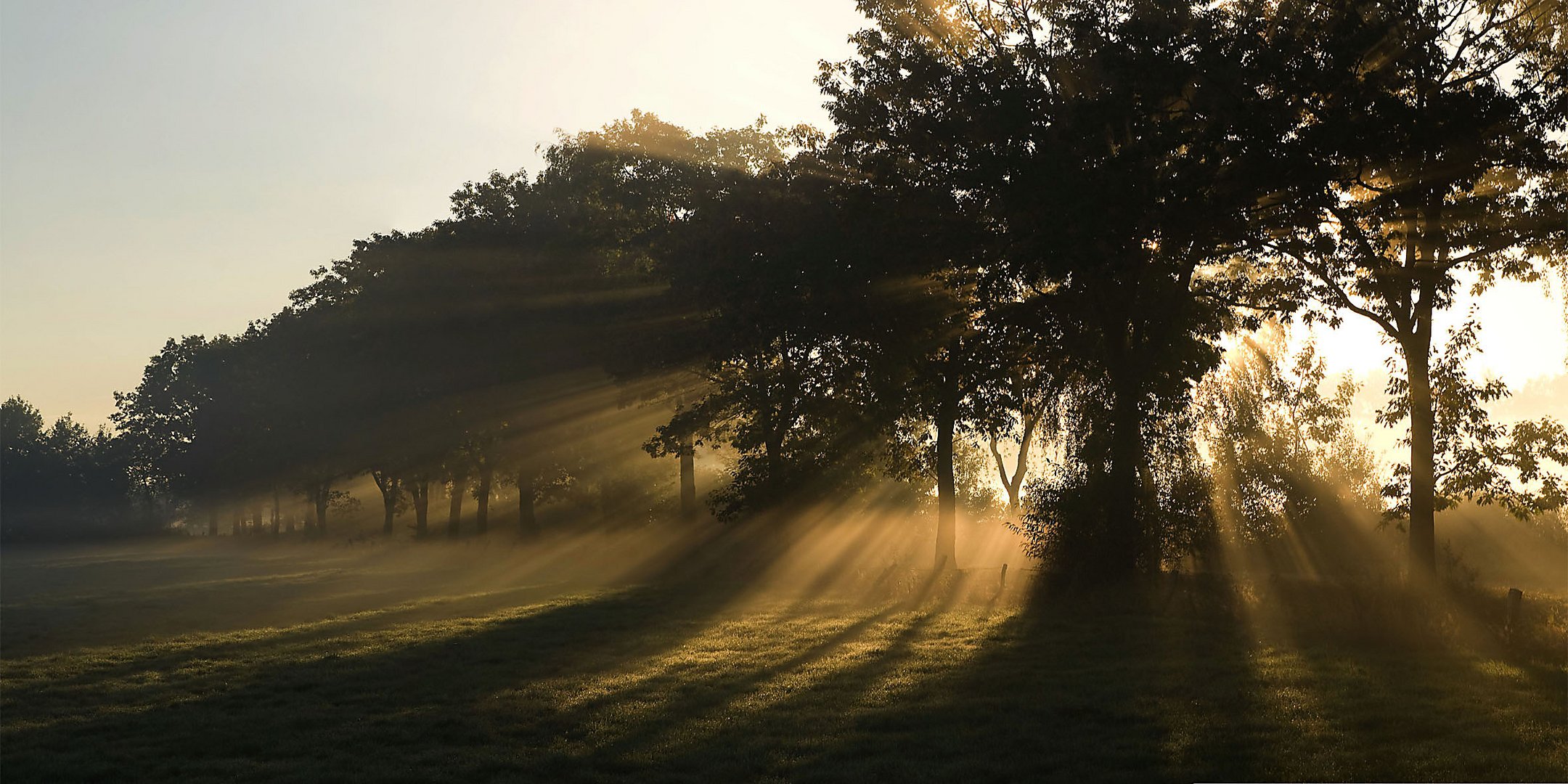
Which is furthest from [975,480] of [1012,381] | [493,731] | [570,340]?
[493,731]

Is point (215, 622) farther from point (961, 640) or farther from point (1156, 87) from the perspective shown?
point (1156, 87)

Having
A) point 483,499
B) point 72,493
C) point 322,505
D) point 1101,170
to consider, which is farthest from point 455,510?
point 72,493

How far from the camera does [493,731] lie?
46.3 feet

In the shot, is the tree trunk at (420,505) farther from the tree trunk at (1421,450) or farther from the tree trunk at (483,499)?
the tree trunk at (1421,450)

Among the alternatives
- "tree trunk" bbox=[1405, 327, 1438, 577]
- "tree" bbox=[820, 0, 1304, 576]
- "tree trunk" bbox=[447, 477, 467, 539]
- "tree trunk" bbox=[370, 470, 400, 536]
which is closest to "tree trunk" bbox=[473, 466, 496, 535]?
"tree trunk" bbox=[447, 477, 467, 539]

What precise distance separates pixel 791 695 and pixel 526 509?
42908 millimetres

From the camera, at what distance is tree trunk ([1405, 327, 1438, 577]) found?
2386 cm

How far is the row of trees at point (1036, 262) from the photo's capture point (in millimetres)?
23031

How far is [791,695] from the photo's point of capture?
16.1 metres

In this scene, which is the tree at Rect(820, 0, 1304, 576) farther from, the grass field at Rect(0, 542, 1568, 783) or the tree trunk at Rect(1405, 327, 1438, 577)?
the grass field at Rect(0, 542, 1568, 783)

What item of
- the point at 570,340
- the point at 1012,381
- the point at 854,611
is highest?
the point at 570,340

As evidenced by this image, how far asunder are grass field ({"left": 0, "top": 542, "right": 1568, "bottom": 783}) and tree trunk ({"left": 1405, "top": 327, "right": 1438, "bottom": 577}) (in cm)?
286

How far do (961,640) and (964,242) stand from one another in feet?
42.4

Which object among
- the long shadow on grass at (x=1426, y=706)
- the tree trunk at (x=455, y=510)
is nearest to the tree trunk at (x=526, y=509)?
the tree trunk at (x=455, y=510)
